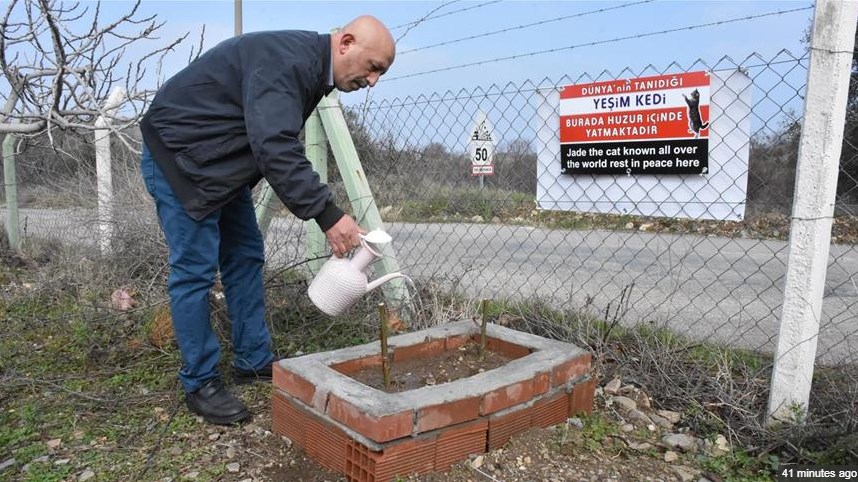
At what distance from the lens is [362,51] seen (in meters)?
2.43

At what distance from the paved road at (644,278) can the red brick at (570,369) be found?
2.49 feet

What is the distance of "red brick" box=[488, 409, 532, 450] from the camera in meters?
2.23

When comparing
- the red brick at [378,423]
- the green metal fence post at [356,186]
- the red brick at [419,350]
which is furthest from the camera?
the green metal fence post at [356,186]

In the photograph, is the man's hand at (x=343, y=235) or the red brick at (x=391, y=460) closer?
the red brick at (x=391, y=460)

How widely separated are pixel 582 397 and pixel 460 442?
0.68 meters

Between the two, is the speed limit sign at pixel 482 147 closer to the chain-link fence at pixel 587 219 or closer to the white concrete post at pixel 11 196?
the chain-link fence at pixel 587 219

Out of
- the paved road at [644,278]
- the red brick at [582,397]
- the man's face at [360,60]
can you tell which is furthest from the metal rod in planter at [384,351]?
the paved road at [644,278]

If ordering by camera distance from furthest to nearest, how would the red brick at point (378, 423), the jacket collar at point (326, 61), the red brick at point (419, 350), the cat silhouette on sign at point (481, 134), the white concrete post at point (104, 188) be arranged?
the white concrete post at point (104, 188), the cat silhouette on sign at point (481, 134), the red brick at point (419, 350), the jacket collar at point (326, 61), the red brick at point (378, 423)

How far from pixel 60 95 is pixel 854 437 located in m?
3.46

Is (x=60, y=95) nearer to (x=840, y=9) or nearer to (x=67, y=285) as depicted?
(x=67, y=285)

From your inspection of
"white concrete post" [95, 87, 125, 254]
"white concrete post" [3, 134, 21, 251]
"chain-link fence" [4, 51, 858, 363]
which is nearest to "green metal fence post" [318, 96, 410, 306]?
"chain-link fence" [4, 51, 858, 363]

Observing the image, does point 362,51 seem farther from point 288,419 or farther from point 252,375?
point 252,375

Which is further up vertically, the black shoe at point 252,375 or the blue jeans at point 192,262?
the blue jeans at point 192,262

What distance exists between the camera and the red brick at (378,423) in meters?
1.96
